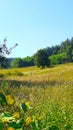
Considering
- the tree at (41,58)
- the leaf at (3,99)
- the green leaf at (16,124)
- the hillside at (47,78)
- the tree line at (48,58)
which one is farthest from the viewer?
the tree line at (48,58)

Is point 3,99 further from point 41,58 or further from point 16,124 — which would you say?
point 41,58

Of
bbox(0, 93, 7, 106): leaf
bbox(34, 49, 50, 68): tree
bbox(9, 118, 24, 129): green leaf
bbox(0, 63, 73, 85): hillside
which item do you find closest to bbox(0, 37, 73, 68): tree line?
bbox(34, 49, 50, 68): tree

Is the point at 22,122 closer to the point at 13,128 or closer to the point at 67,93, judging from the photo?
the point at 13,128

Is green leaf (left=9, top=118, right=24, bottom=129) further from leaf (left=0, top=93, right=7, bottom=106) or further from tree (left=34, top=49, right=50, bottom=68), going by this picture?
tree (left=34, top=49, right=50, bottom=68)

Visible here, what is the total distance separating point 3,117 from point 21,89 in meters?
8.87

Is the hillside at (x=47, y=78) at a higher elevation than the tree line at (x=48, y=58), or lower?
lower

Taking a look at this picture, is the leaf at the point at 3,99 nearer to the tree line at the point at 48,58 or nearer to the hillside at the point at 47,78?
the hillside at the point at 47,78

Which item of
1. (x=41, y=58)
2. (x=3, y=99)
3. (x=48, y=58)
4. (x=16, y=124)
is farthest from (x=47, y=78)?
(x=41, y=58)

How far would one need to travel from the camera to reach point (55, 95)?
8.52 m

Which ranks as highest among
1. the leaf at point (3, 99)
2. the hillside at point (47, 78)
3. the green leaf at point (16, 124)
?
the leaf at point (3, 99)

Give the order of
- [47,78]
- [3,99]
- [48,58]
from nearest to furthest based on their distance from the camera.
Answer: [3,99] → [47,78] → [48,58]

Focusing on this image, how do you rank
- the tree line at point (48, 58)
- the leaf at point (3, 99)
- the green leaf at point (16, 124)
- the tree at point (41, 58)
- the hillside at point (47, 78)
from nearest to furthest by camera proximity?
1. the green leaf at point (16, 124)
2. the leaf at point (3, 99)
3. the hillside at point (47, 78)
4. the tree at point (41, 58)
5. the tree line at point (48, 58)

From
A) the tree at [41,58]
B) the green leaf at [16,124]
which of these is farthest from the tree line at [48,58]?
the green leaf at [16,124]

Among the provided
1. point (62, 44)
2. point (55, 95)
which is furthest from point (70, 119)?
point (62, 44)
